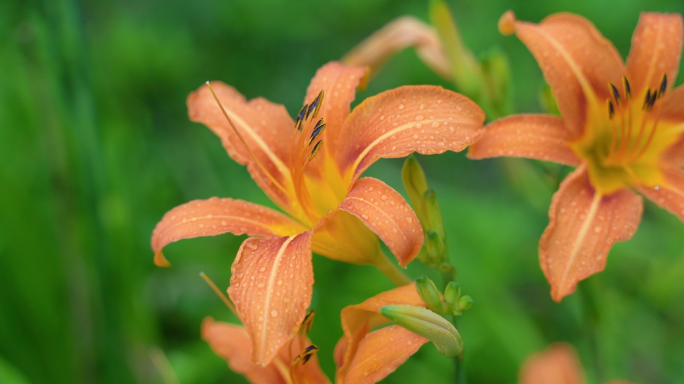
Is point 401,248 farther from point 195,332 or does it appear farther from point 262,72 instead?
point 262,72

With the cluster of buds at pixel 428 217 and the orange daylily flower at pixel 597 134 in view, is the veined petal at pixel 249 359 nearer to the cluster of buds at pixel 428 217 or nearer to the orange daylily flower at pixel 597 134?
the cluster of buds at pixel 428 217

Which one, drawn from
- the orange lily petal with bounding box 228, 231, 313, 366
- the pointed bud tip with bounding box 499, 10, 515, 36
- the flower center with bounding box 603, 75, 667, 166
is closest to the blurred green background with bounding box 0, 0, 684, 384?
the flower center with bounding box 603, 75, 667, 166

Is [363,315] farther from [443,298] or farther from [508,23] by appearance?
[508,23]

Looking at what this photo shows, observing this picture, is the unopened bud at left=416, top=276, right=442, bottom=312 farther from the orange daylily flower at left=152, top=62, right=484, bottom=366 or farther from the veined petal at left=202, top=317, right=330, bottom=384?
the veined petal at left=202, top=317, right=330, bottom=384

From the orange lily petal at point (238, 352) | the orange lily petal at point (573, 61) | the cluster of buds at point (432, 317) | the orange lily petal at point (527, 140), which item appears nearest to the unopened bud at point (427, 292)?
the cluster of buds at point (432, 317)

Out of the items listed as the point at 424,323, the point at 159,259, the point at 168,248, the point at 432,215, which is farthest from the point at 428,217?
the point at 168,248
